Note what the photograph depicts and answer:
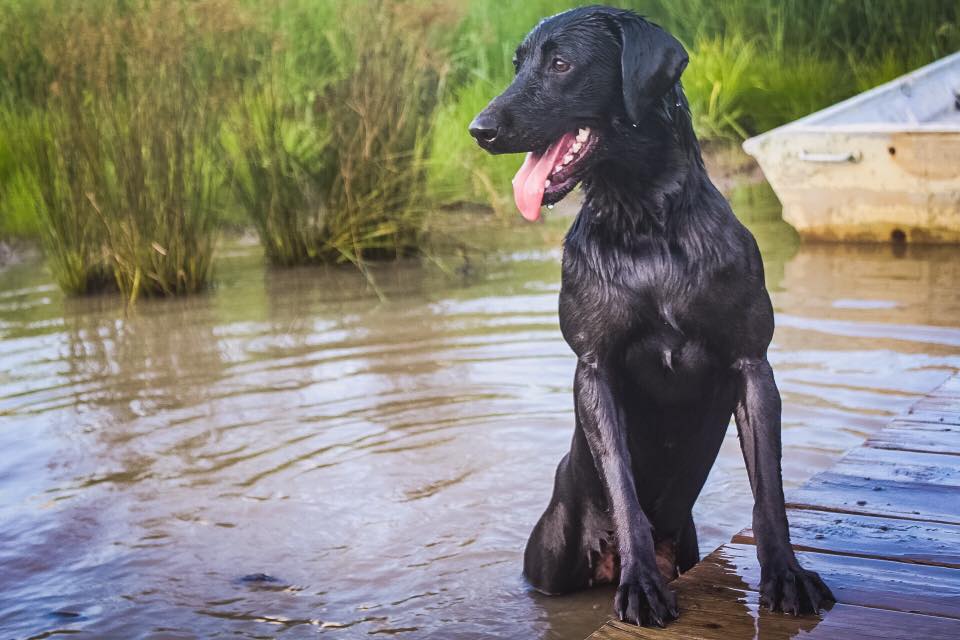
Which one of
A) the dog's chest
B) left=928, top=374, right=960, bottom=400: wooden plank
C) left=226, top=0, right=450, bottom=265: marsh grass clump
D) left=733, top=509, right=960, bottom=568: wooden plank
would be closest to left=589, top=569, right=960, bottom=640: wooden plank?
left=733, top=509, right=960, bottom=568: wooden plank

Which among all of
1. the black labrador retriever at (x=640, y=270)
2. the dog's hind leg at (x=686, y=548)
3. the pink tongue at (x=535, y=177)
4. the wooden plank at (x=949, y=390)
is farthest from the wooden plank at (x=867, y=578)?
the wooden plank at (x=949, y=390)

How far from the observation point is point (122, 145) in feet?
24.3

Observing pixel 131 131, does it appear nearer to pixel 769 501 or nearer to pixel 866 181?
pixel 866 181

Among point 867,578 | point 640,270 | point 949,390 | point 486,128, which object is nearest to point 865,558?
point 867,578

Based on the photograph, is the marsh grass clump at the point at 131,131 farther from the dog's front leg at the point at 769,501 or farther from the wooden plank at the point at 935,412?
the dog's front leg at the point at 769,501

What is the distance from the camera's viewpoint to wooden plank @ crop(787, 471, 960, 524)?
9.44ft

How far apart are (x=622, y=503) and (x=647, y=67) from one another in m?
0.85

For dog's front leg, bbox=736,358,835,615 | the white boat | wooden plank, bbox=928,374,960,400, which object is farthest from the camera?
the white boat

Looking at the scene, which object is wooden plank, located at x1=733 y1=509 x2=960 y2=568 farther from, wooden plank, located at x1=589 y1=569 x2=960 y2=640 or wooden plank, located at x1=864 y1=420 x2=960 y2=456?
wooden plank, located at x1=864 y1=420 x2=960 y2=456

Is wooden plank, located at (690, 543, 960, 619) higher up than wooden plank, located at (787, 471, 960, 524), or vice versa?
wooden plank, located at (690, 543, 960, 619)

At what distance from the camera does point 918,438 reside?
3449 millimetres

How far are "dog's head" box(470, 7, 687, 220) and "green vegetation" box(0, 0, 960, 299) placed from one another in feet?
17.0

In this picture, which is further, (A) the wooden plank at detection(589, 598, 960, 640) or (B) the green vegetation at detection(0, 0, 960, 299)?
(B) the green vegetation at detection(0, 0, 960, 299)

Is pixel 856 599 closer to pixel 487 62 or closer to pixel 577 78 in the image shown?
pixel 577 78
